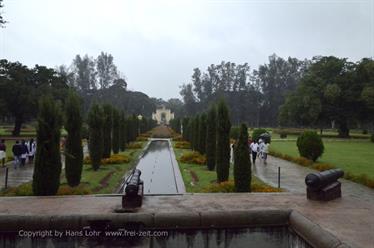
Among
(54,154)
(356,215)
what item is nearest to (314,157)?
(356,215)

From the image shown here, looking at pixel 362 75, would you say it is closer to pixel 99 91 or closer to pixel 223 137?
pixel 223 137

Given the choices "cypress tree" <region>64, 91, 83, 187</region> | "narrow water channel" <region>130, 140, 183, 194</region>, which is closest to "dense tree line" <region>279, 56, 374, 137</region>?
"narrow water channel" <region>130, 140, 183, 194</region>

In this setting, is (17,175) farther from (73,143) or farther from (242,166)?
(242,166)

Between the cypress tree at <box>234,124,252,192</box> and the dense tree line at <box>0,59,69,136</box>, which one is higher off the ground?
the dense tree line at <box>0,59,69,136</box>

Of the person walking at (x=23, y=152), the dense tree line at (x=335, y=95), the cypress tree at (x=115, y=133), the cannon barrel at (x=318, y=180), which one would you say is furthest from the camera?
the dense tree line at (x=335, y=95)

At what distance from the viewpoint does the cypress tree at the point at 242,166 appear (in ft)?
38.3

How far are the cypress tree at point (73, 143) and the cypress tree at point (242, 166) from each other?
5.35 meters

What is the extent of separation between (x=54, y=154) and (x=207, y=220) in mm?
5316

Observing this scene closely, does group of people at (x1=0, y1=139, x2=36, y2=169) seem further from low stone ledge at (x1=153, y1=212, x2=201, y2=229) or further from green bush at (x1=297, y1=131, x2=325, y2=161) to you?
green bush at (x1=297, y1=131, x2=325, y2=161)

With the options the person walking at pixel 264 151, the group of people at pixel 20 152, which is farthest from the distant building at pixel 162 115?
the group of people at pixel 20 152

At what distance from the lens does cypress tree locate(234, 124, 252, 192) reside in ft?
38.3

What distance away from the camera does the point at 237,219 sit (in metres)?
7.83

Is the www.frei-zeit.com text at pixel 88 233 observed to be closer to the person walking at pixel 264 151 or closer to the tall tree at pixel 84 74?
the person walking at pixel 264 151

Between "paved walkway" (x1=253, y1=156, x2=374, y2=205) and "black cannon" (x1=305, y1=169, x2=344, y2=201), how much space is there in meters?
1.05
